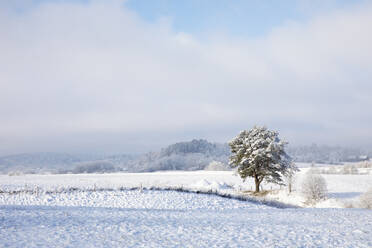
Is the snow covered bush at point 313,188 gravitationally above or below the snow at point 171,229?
below

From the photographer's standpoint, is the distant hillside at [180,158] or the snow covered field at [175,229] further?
the distant hillside at [180,158]

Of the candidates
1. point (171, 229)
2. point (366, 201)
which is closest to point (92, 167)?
point (366, 201)

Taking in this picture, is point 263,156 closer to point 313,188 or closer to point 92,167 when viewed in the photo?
point 313,188

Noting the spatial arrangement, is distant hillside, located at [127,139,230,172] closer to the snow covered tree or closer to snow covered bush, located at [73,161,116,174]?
snow covered bush, located at [73,161,116,174]

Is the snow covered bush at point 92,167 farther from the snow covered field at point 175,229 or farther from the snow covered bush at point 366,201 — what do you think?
the snow covered field at point 175,229

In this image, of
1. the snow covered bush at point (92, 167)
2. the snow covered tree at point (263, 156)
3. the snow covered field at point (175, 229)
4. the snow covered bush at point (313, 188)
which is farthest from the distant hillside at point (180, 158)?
the snow covered field at point (175, 229)

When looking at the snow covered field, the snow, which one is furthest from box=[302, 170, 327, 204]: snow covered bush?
the snow

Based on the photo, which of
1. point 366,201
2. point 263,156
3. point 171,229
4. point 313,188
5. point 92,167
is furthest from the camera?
point 92,167

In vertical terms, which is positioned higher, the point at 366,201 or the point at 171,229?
the point at 171,229

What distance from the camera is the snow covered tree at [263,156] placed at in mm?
40906

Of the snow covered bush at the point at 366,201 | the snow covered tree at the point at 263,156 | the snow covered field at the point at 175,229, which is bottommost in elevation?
the snow covered bush at the point at 366,201

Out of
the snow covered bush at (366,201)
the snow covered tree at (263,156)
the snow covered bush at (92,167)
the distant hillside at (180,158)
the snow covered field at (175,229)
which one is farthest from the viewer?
the distant hillside at (180,158)

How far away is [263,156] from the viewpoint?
40.9 m

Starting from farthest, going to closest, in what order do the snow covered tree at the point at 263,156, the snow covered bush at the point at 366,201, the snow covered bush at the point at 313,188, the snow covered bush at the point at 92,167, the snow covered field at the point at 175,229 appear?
the snow covered bush at the point at 92,167, the snow covered tree at the point at 263,156, the snow covered bush at the point at 313,188, the snow covered bush at the point at 366,201, the snow covered field at the point at 175,229
